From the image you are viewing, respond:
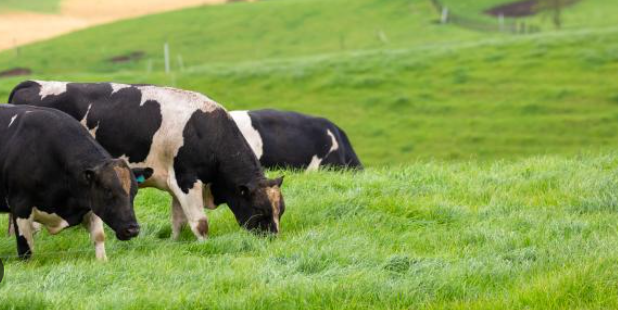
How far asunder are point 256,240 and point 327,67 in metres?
40.1

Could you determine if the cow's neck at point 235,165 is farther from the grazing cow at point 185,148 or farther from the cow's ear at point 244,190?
the cow's ear at point 244,190

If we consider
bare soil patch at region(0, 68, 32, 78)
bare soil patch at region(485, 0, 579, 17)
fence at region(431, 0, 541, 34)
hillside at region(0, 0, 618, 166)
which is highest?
hillside at region(0, 0, 618, 166)

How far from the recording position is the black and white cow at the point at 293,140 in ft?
60.5

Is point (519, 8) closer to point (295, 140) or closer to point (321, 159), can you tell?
point (321, 159)

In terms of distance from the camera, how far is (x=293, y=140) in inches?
742

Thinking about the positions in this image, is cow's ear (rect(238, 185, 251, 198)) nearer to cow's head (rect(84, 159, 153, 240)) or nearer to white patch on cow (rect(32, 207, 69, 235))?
cow's head (rect(84, 159, 153, 240))

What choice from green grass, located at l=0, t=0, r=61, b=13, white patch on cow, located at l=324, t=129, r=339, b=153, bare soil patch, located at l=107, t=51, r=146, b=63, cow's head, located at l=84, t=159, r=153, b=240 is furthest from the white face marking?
green grass, located at l=0, t=0, r=61, b=13

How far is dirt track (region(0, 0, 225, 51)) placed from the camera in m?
85.9

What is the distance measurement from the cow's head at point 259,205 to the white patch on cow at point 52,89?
9.21ft

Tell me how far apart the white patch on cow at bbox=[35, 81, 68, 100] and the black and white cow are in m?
5.01

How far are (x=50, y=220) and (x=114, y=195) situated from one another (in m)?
1.03

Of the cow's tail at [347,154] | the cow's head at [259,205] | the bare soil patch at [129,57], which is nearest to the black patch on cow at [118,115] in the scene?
the cow's head at [259,205]

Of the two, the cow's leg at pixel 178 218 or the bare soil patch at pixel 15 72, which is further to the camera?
the bare soil patch at pixel 15 72

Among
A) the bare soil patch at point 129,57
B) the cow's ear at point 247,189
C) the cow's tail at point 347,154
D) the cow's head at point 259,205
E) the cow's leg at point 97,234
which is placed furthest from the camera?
the bare soil patch at point 129,57
